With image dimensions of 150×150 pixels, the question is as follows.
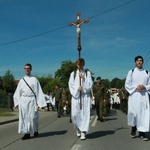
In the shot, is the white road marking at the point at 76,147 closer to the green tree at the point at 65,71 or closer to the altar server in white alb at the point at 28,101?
the altar server in white alb at the point at 28,101

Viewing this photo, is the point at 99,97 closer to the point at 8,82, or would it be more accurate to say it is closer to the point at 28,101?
the point at 28,101

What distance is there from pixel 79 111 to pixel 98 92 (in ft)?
25.2

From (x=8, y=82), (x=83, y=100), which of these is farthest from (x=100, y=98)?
(x=8, y=82)

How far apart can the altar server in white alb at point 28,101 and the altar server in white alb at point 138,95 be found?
245 centimetres

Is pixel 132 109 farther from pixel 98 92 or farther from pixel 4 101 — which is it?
pixel 4 101

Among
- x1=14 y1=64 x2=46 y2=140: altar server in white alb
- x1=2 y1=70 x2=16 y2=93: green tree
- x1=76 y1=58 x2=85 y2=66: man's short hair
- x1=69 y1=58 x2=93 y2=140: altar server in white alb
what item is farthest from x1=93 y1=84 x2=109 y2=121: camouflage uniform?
x1=2 y1=70 x2=16 y2=93: green tree

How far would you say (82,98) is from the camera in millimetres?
9594

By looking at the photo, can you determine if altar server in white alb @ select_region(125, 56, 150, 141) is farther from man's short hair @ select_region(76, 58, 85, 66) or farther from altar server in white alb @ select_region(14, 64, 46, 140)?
altar server in white alb @ select_region(14, 64, 46, 140)

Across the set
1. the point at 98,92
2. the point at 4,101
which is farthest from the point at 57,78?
the point at 98,92

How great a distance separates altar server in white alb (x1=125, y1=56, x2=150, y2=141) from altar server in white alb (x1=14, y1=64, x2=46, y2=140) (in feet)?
8.05

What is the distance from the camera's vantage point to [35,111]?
10.2 m

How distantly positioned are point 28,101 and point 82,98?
1.57 meters

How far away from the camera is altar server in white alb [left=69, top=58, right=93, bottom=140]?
30.9 feet

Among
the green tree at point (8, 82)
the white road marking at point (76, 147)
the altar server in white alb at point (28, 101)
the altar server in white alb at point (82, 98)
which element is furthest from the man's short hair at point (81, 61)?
the green tree at point (8, 82)
